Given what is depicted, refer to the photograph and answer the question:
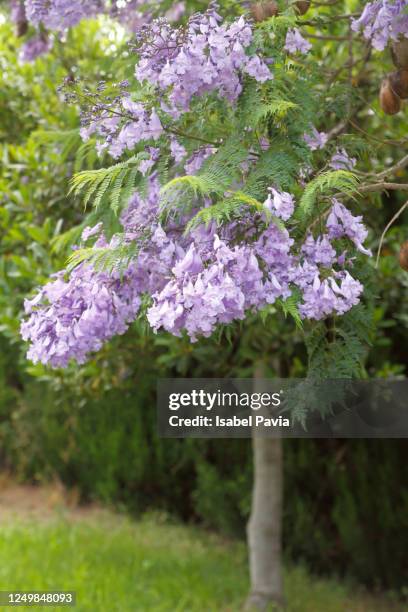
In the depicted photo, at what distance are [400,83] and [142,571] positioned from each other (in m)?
4.09

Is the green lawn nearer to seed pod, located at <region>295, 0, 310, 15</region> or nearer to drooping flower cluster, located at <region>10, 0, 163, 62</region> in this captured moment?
drooping flower cluster, located at <region>10, 0, 163, 62</region>

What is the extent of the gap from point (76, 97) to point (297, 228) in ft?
2.40

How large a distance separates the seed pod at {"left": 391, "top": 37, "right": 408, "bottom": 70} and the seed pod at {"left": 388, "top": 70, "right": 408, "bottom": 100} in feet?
0.16

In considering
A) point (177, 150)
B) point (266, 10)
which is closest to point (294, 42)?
point (266, 10)

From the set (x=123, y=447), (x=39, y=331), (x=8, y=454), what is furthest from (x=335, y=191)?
(x=8, y=454)

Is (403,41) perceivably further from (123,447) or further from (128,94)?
(123,447)

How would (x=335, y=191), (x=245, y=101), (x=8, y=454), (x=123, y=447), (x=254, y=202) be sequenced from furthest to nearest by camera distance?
(x=8, y=454), (x=123, y=447), (x=335, y=191), (x=245, y=101), (x=254, y=202)

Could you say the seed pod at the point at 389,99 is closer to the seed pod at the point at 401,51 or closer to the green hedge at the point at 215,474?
the seed pod at the point at 401,51

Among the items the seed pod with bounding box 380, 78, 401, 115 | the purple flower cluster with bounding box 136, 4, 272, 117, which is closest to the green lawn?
the seed pod with bounding box 380, 78, 401, 115

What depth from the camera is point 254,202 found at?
1.81 m

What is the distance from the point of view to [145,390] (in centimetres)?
673

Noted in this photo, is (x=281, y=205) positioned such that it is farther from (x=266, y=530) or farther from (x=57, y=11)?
(x=266, y=530)

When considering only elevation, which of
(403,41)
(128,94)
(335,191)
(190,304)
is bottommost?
(190,304)

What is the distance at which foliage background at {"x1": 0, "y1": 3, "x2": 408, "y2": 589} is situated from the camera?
4.19m
